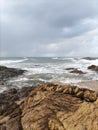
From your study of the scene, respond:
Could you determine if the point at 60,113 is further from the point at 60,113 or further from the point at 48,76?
the point at 48,76

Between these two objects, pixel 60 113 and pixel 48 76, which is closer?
pixel 60 113

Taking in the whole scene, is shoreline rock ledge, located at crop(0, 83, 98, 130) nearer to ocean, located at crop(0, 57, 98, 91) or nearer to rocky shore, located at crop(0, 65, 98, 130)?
rocky shore, located at crop(0, 65, 98, 130)

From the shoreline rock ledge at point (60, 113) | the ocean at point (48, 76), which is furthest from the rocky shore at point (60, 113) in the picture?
the ocean at point (48, 76)

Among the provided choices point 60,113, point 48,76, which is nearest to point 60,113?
point 60,113

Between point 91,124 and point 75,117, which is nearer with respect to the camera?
A: point 91,124

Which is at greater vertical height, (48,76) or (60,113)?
(60,113)

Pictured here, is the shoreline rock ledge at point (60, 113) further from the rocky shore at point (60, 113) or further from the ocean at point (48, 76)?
the ocean at point (48, 76)

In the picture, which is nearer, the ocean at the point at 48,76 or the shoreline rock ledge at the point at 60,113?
the shoreline rock ledge at the point at 60,113

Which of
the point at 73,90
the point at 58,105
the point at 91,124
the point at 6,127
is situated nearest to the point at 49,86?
the point at 73,90

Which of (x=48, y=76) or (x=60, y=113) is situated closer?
(x=60, y=113)

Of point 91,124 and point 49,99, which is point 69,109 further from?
point 91,124

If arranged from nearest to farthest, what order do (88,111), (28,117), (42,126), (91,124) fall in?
(91,124) → (88,111) → (42,126) → (28,117)

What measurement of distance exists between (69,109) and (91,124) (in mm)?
1511

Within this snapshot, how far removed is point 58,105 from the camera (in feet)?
23.6
